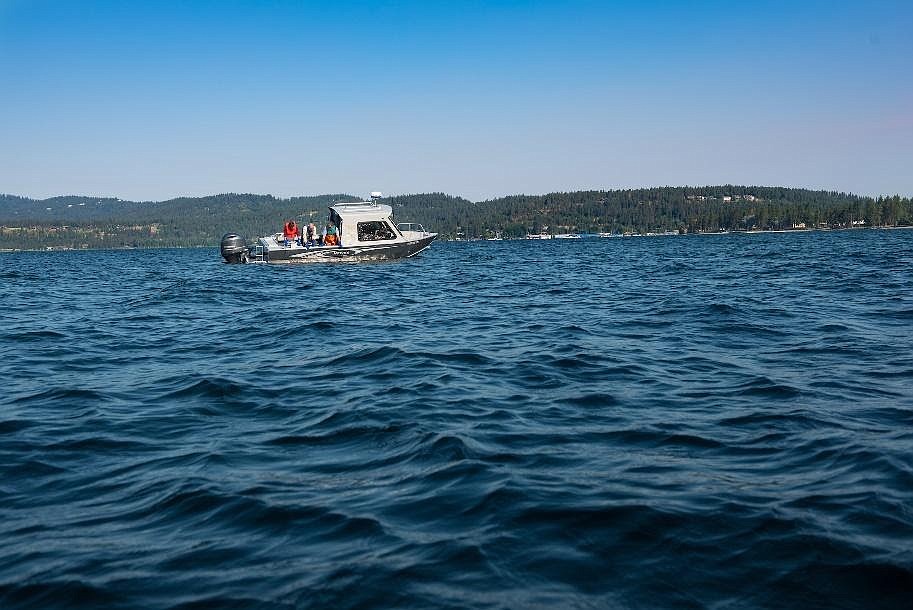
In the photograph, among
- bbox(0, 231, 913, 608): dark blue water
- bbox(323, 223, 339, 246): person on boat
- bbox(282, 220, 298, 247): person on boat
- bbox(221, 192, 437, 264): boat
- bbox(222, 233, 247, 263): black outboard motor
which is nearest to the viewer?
bbox(0, 231, 913, 608): dark blue water

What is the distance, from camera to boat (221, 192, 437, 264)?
1748 inches

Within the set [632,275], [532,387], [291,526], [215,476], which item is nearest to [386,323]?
[532,387]

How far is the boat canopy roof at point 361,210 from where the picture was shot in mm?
44688

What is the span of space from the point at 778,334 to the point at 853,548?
1048cm

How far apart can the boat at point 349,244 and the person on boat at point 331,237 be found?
11.5 inches

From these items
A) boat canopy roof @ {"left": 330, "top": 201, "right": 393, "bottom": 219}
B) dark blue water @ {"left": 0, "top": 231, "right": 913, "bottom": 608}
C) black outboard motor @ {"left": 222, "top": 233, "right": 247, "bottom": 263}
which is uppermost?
boat canopy roof @ {"left": 330, "top": 201, "right": 393, "bottom": 219}

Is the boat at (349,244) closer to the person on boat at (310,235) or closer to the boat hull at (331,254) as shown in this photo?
the boat hull at (331,254)

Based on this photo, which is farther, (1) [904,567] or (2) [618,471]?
(2) [618,471]

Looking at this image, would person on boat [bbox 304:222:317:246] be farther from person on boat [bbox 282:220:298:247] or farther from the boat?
person on boat [bbox 282:220:298:247]

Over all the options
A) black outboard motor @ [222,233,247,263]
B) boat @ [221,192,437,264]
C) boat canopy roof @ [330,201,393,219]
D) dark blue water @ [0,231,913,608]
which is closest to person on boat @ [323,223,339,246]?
boat @ [221,192,437,264]

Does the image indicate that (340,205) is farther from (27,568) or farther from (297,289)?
(27,568)

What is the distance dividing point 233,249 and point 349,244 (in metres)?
8.85

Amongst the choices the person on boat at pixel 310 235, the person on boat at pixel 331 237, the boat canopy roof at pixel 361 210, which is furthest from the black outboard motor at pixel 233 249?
the boat canopy roof at pixel 361 210

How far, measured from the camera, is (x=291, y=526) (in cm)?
529
